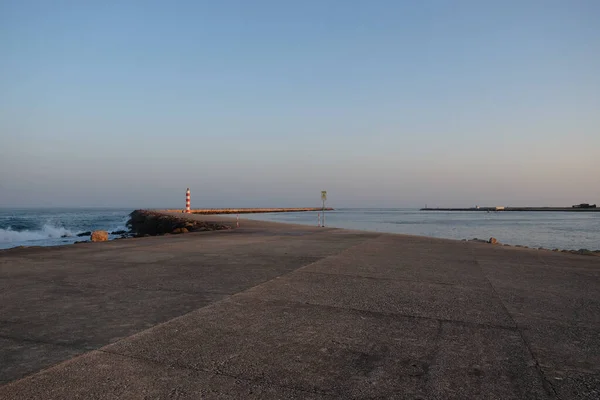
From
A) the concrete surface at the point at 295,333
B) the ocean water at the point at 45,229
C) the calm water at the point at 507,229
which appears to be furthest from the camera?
the ocean water at the point at 45,229

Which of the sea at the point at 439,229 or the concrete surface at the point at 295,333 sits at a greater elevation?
the concrete surface at the point at 295,333

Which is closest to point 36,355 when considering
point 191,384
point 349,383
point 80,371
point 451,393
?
point 80,371

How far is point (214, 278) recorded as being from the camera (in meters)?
7.06

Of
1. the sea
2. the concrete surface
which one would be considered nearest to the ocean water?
the sea

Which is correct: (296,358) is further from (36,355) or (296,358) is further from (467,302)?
(467,302)

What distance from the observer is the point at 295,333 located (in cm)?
412

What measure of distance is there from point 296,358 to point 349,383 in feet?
1.94

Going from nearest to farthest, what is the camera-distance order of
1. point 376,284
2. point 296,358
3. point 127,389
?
point 127,389 < point 296,358 < point 376,284

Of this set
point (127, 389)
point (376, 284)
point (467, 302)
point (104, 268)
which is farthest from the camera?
point (104, 268)

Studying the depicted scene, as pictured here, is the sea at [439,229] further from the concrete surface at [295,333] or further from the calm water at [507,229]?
the concrete surface at [295,333]

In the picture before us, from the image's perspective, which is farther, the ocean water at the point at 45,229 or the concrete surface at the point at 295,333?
the ocean water at the point at 45,229

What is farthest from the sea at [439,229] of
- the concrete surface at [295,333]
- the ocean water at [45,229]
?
the concrete surface at [295,333]

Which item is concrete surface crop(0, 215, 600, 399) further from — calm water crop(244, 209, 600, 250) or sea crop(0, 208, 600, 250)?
calm water crop(244, 209, 600, 250)

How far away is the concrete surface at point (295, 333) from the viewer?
118 inches
